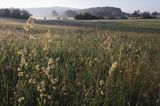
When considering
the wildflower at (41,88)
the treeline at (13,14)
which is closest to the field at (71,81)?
the wildflower at (41,88)

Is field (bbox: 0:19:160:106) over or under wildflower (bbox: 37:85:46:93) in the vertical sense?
under

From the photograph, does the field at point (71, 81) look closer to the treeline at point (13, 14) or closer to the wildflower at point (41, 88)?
the wildflower at point (41, 88)

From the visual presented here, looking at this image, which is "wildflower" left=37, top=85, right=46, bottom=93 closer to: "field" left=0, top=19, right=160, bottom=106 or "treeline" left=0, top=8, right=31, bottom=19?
"field" left=0, top=19, right=160, bottom=106

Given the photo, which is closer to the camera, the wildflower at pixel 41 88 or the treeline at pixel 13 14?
the wildflower at pixel 41 88

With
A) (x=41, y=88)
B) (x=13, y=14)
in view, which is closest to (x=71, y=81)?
(x=41, y=88)

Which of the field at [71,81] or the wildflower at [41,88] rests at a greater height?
the wildflower at [41,88]

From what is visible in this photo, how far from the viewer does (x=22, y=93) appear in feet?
13.7

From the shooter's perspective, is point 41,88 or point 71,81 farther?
point 71,81

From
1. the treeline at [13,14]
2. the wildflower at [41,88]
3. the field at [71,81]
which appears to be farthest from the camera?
the treeline at [13,14]

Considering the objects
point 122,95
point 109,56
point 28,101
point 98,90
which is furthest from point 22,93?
point 109,56

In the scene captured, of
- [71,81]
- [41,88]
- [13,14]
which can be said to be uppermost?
[41,88]

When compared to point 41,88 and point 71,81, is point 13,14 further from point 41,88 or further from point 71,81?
point 41,88

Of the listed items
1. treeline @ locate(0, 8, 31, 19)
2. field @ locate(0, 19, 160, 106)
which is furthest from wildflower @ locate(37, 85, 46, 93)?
treeline @ locate(0, 8, 31, 19)

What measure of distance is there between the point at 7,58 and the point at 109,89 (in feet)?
5.62
